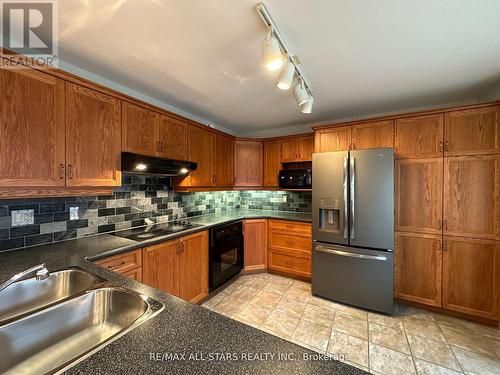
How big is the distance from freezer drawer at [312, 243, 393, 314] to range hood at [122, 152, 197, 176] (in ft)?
5.98

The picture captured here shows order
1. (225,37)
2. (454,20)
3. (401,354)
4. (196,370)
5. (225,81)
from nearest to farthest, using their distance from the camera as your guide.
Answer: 1. (196,370)
2. (454,20)
3. (225,37)
4. (401,354)
5. (225,81)

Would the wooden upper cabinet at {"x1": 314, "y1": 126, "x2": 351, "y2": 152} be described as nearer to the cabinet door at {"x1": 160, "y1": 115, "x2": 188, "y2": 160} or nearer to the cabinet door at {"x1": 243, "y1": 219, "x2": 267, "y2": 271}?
the cabinet door at {"x1": 243, "y1": 219, "x2": 267, "y2": 271}

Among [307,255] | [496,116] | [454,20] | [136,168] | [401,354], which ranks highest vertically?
[454,20]

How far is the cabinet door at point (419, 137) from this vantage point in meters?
2.20

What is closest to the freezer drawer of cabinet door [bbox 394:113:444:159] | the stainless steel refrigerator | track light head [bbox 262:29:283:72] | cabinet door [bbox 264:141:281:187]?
the stainless steel refrigerator

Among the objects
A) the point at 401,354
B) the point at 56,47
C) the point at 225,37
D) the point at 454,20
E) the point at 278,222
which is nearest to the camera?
the point at 454,20

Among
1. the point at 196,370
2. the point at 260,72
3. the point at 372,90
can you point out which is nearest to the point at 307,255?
the point at 372,90

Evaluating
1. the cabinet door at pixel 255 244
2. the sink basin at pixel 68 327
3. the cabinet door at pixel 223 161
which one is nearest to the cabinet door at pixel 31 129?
the sink basin at pixel 68 327

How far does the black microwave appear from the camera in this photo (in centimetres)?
305

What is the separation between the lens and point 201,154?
2.72 m

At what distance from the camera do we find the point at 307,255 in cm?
288

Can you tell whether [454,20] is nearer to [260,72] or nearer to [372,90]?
[372,90]

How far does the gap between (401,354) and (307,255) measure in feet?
4.38

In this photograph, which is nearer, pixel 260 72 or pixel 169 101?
pixel 260 72
